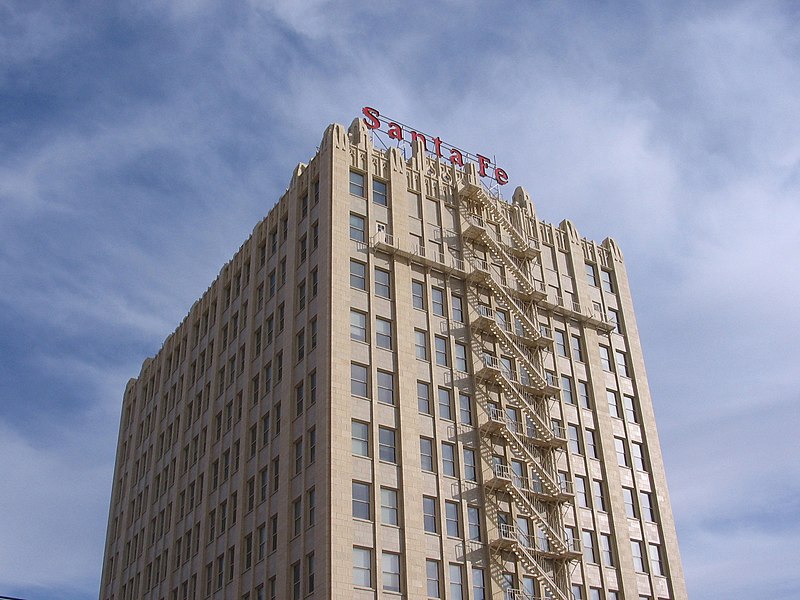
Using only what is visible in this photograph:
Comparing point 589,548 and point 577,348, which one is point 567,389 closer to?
point 577,348

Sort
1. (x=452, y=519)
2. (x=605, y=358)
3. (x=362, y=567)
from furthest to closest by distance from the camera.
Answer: (x=605, y=358)
(x=452, y=519)
(x=362, y=567)

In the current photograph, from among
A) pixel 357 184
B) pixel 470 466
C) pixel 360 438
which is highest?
pixel 357 184

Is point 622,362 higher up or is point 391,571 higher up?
point 622,362

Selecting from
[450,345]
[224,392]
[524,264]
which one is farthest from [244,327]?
[524,264]

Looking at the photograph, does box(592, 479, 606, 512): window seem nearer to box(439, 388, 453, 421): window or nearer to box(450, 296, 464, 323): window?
box(439, 388, 453, 421): window

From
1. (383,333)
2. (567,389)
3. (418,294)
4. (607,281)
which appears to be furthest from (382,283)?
(607,281)

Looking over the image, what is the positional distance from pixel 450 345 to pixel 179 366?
3630 centimetres

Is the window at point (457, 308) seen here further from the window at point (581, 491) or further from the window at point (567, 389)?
the window at point (581, 491)

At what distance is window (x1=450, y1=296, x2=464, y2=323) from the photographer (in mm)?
78000

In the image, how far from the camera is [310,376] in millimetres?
70188

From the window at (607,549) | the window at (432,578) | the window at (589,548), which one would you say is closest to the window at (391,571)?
the window at (432,578)

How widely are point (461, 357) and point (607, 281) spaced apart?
24.6 m

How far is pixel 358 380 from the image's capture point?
226 ft

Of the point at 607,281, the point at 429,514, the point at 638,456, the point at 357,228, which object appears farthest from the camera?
the point at 607,281
